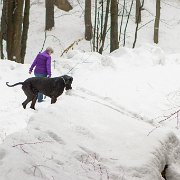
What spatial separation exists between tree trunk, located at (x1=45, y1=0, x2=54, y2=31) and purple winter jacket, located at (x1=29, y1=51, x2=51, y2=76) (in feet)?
41.1

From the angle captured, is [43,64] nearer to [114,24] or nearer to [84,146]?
[114,24]

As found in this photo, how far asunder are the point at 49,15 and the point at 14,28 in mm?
9449

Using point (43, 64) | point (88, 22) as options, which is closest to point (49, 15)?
point (88, 22)

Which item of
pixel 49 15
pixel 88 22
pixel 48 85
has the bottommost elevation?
pixel 88 22

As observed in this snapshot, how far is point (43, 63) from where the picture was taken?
1116 cm

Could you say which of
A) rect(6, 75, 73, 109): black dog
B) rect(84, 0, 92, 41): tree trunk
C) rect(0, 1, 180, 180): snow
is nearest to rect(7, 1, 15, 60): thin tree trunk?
rect(0, 1, 180, 180): snow

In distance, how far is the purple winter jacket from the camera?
11.1 m

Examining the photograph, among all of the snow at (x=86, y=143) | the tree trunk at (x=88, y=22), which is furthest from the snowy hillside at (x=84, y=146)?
the tree trunk at (x=88, y=22)

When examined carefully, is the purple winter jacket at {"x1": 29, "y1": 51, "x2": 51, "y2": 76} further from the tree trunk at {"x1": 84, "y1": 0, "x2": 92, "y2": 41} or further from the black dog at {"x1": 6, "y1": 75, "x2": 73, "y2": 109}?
the tree trunk at {"x1": 84, "y1": 0, "x2": 92, "y2": 41}

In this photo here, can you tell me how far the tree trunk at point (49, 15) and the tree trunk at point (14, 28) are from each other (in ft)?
29.6

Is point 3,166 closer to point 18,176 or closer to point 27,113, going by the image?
point 18,176

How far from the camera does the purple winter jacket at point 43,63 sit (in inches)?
436

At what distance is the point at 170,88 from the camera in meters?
12.1

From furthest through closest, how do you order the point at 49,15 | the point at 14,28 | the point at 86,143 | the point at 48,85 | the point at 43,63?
the point at 49,15
the point at 14,28
the point at 43,63
the point at 48,85
the point at 86,143
